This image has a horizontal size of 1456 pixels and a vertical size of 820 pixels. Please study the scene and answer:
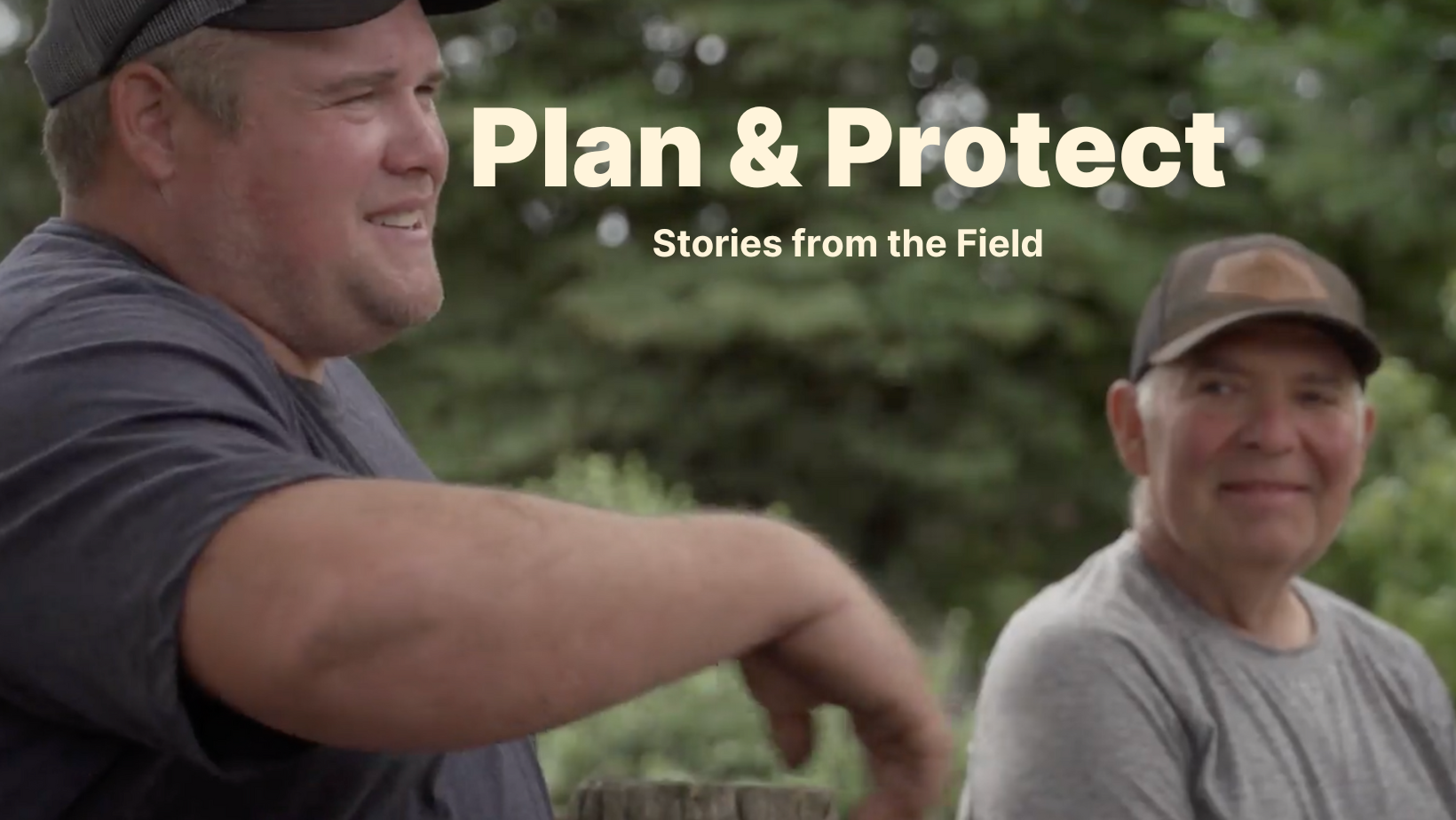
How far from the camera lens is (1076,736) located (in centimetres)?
242

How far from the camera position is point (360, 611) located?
815mm

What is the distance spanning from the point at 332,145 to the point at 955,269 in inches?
342

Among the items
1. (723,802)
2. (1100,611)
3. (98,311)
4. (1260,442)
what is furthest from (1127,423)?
(98,311)

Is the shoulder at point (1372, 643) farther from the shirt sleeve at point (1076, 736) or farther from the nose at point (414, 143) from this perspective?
the nose at point (414, 143)

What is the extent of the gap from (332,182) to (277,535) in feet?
1.32

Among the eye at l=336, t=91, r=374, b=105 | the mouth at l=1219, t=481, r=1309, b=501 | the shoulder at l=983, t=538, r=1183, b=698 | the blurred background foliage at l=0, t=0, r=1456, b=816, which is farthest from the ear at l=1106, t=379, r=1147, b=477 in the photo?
the blurred background foliage at l=0, t=0, r=1456, b=816

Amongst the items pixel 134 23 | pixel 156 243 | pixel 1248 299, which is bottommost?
pixel 1248 299

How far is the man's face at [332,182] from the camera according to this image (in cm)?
115

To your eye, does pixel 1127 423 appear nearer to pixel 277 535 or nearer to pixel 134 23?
pixel 134 23

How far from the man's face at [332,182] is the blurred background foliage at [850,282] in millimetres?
8215

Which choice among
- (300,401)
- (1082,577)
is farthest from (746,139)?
(300,401)

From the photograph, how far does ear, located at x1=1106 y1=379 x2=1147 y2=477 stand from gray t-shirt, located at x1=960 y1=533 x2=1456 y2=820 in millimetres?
177

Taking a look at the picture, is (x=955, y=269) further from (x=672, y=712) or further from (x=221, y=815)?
(x=221, y=815)

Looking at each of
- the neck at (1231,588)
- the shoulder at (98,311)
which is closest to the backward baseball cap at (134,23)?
the shoulder at (98,311)
